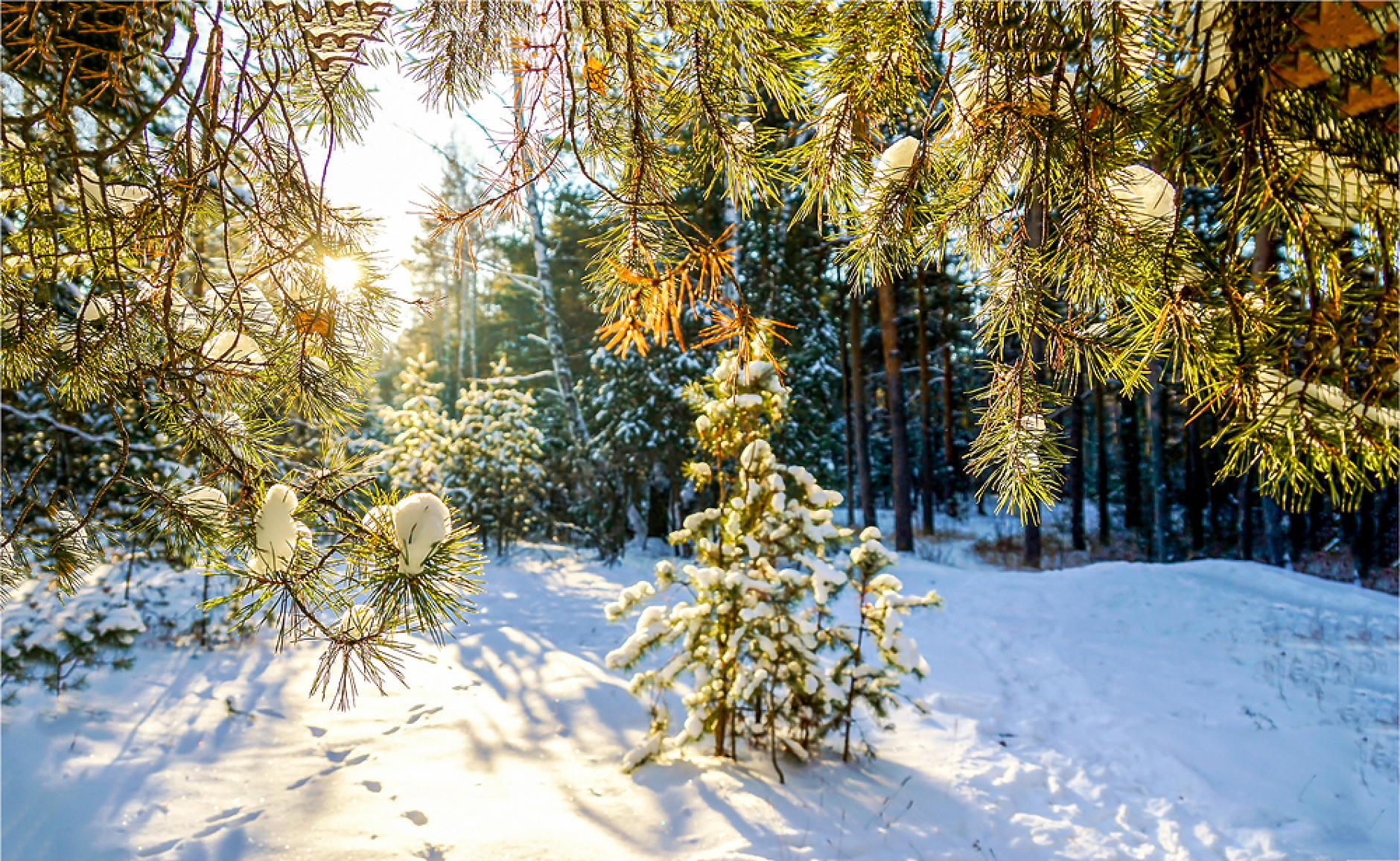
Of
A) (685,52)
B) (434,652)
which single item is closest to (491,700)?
(434,652)

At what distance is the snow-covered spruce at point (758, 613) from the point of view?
3.48 metres

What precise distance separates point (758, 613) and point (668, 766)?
39.5 inches

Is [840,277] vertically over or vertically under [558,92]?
under

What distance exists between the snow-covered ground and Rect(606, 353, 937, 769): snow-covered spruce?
28 cm

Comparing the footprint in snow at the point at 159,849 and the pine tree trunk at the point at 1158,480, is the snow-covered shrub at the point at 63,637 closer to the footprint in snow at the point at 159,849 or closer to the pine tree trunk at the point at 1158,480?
the footprint in snow at the point at 159,849

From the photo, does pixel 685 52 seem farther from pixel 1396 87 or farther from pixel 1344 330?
pixel 1344 330

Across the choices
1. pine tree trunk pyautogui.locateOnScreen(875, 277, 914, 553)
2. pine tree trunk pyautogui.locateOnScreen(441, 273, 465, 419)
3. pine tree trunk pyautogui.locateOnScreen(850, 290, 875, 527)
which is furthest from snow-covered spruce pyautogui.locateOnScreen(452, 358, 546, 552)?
pine tree trunk pyautogui.locateOnScreen(441, 273, 465, 419)

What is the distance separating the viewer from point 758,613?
11.2 feet

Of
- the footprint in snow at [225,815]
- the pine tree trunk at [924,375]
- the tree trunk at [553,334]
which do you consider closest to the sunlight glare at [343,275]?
the footprint in snow at [225,815]

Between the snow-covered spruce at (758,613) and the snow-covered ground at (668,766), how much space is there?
0.92 ft

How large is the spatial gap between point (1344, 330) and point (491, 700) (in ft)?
15.4

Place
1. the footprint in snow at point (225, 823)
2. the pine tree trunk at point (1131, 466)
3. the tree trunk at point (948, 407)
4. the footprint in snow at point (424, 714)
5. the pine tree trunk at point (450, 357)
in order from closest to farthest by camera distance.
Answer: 1. the footprint in snow at point (225, 823)
2. the footprint in snow at point (424, 714)
3. the tree trunk at point (948, 407)
4. the pine tree trunk at point (1131, 466)
5. the pine tree trunk at point (450, 357)

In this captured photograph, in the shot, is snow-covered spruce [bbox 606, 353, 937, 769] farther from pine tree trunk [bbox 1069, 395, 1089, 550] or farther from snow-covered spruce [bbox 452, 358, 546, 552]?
pine tree trunk [bbox 1069, 395, 1089, 550]

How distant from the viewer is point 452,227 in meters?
1.41
